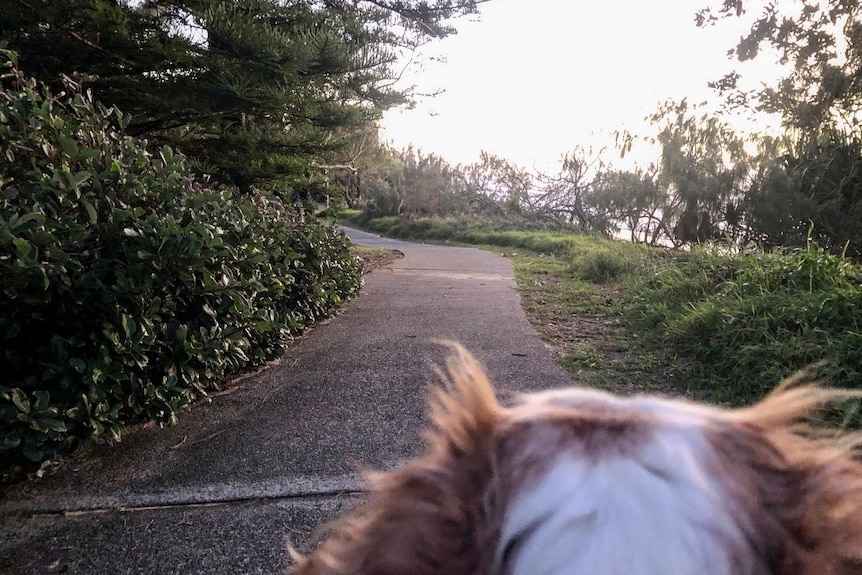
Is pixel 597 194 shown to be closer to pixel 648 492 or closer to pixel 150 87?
pixel 150 87

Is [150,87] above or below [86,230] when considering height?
above

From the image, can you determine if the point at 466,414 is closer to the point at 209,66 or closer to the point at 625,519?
the point at 625,519

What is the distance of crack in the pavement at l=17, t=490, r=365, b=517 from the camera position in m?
Result: 2.69

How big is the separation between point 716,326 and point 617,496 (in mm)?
5128

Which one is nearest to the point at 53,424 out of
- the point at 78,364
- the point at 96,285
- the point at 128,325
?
the point at 78,364

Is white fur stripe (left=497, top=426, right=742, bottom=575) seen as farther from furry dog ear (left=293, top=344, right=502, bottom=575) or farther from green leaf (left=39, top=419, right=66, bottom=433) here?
green leaf (left=39, top=419, right=66, bottom=433)

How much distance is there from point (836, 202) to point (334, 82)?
6.88m

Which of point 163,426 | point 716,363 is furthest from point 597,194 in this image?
point 163,426

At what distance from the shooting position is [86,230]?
2789 millimetres

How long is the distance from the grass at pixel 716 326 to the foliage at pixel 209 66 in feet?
12.1

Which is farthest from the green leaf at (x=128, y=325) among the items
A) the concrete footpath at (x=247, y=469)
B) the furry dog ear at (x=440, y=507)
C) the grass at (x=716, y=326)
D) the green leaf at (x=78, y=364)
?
the grass at (x=716, y=326)

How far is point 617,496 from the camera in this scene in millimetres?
590

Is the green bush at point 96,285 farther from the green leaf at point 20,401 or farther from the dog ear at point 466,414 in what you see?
the dog ear at point 466,414

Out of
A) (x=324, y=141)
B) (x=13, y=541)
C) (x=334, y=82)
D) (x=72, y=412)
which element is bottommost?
(x=13, y=541)
